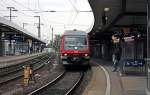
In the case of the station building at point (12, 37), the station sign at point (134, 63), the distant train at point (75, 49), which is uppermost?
the station building at point (12, 37)

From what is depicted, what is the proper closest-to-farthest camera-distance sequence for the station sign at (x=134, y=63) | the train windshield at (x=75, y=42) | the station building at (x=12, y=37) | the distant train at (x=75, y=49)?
1. the station sign at (x=134, y=63)
2. the distant train at (x=75, y=49)
3. the train windshield at (x=75, y=42)
4. the station building at (x=12, y=37)

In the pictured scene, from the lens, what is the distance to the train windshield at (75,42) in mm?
32856

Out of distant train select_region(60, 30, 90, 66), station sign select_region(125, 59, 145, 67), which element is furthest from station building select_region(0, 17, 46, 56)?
station sign select_region(125, 59, 145, 67)

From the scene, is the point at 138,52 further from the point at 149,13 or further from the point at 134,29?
the point at 149,13

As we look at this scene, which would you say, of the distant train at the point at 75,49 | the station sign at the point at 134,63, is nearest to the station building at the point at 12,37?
the distant train at the point at 75,49

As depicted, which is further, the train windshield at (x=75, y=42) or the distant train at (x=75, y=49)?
the train windshield at (x=75, y=42)

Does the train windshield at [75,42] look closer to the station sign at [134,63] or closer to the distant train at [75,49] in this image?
the distant train at [75,49]

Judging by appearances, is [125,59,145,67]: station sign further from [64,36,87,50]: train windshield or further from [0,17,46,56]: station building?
[0,17,46,56]: station building

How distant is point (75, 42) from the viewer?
33.2 metres

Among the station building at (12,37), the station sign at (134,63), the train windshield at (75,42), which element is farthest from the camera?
the station building at (12,37)

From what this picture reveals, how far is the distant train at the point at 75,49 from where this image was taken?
106ft

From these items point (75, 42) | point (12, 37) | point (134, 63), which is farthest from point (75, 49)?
point (12, 37)

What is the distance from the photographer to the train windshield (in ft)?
108

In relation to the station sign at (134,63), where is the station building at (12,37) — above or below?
above
